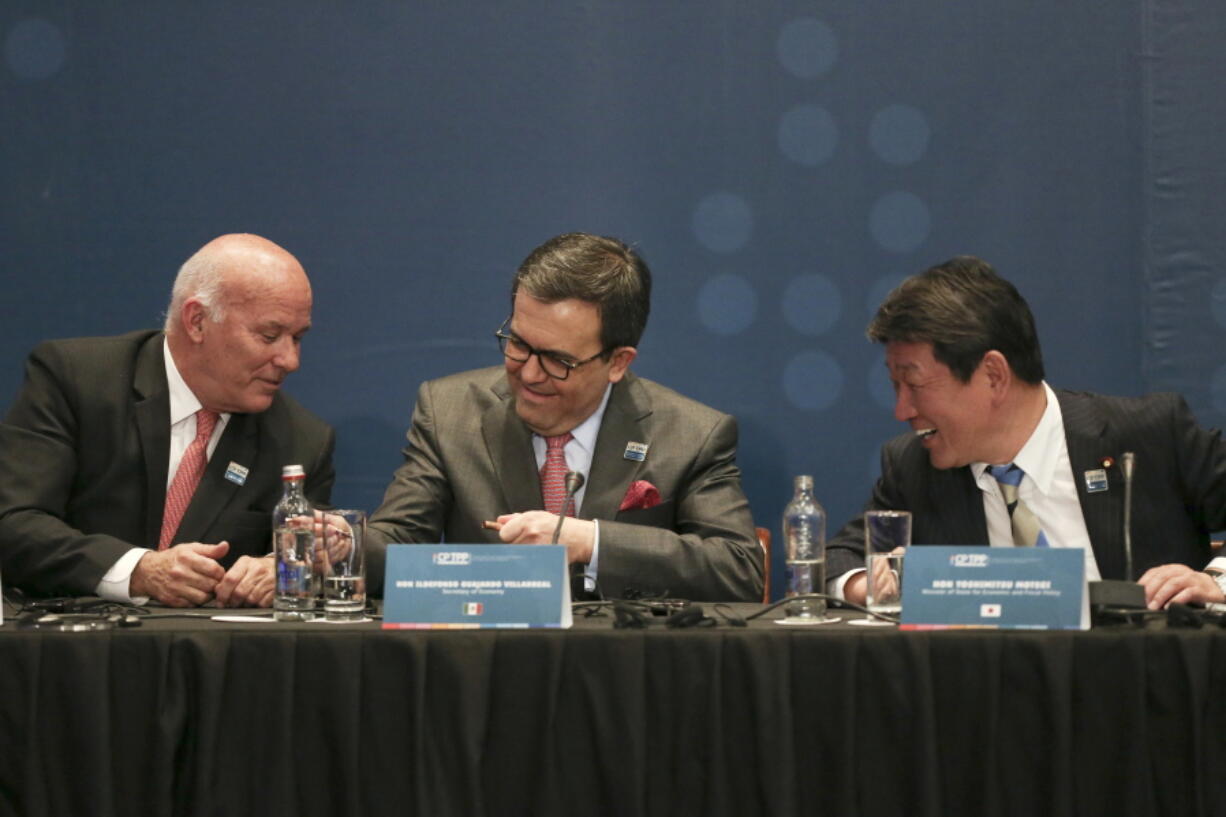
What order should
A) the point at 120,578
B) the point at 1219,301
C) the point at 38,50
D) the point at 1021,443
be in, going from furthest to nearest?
the point at 38,50
the point at 1219,301
the point at 1021,443
the point at 120,578

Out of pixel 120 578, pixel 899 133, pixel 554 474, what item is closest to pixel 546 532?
pixel 554 474

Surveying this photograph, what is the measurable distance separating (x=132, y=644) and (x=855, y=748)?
1.14 meters

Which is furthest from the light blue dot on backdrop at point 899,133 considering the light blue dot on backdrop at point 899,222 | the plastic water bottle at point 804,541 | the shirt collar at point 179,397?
the shirt collar at point 179,397

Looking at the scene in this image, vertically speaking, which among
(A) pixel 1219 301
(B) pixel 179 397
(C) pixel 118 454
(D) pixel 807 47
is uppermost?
(D) pixel 807 47

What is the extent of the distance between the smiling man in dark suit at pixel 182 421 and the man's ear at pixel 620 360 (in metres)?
0.81

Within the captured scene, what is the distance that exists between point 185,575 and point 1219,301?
115 inches

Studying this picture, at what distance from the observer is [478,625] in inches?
85.0

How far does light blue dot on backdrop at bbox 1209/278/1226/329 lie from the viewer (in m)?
3.86

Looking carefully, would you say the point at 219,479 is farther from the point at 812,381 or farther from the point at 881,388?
the point at 881,388

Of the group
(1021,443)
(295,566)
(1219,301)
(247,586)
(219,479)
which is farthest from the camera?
(1219,301)

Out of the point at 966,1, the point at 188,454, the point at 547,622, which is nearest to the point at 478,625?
the point at 547,622

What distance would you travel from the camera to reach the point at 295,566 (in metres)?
2.42

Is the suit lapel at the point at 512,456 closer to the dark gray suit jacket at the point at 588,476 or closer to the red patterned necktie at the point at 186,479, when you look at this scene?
the dark gray suit jacket at the point at 588,476

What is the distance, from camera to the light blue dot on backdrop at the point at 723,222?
3.93m
